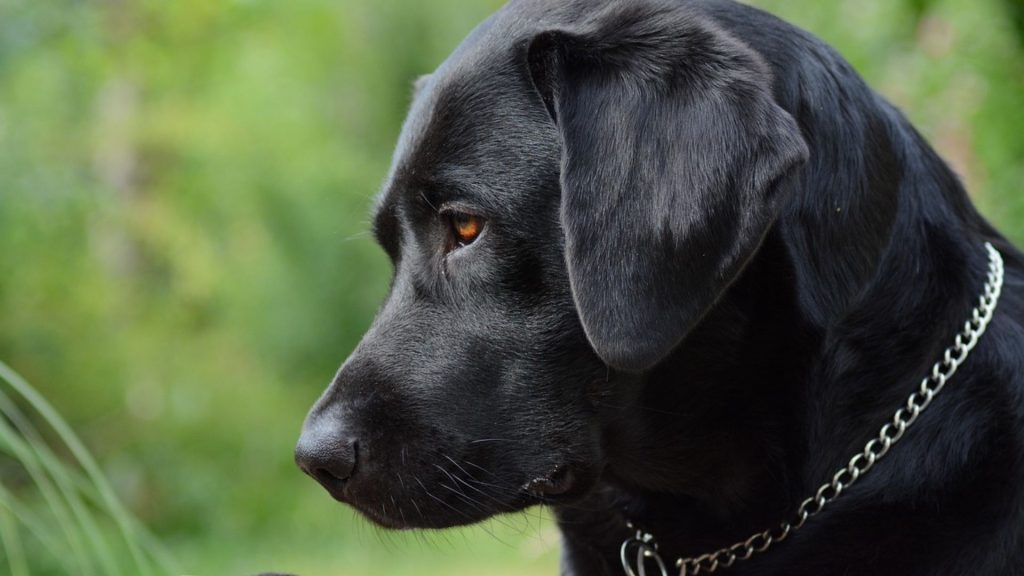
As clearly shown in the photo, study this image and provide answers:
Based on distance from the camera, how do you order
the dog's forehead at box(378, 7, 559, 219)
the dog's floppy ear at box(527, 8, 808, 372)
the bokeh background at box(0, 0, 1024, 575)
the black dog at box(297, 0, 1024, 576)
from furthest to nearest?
1. the bokeh background at box(0, 0, 1024, 575)
2. the dog's forehead at box(378, 7, 559, 219)
3. the black dog at box(297, 0, 1024, 576)
4. the dog's floppy ear at box(527, 8, 808, 372)

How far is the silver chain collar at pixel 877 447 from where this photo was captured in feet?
6.85

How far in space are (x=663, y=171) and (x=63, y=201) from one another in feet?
16.5

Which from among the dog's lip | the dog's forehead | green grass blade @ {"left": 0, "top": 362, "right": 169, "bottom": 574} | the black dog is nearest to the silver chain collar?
the black dog

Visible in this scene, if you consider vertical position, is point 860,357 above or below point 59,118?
above

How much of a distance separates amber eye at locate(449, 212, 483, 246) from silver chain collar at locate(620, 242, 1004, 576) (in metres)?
0.68

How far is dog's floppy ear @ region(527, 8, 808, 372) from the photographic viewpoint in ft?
6.16

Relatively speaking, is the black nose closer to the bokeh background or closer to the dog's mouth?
the dog's mouth

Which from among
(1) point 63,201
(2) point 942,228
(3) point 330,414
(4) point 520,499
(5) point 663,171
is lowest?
(1) point 63,201

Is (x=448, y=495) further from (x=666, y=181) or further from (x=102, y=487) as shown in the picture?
(x=666, y=181)

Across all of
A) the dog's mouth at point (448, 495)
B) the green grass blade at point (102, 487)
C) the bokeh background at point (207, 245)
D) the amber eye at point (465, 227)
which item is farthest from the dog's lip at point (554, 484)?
the bokeh background at point (207, 245)

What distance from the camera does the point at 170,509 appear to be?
22.9 ft

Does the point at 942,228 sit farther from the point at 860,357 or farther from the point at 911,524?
the point at 911,524

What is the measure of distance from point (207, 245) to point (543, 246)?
6431mm

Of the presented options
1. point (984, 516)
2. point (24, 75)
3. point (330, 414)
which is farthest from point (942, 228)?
point (24, 75)
